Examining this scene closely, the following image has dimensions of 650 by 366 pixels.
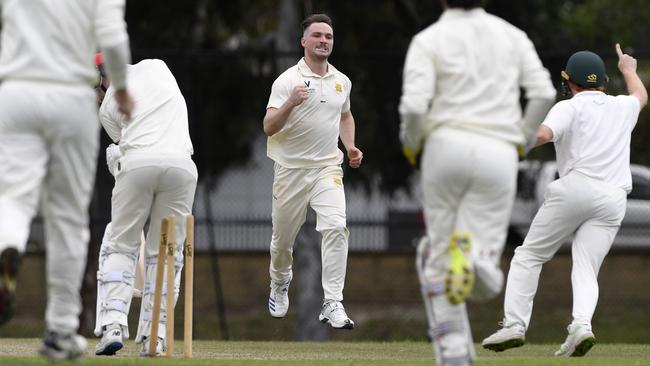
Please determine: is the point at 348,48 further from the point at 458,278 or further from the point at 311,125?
the point at 458,278

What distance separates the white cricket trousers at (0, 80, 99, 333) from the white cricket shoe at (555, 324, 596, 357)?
3.76 metres

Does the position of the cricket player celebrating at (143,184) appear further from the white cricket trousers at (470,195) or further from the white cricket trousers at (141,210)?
A: the white cricket trousers at (470,195)

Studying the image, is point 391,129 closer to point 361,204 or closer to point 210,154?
point 361,204

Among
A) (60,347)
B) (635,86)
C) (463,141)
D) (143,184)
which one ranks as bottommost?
(60,347)

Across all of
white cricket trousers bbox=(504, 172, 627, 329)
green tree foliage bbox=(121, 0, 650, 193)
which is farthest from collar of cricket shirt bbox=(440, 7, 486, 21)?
green tree foliage bbox=(121, 0, 650, 193)

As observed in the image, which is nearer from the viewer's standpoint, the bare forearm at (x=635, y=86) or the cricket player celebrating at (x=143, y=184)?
the cricket player celebrating at (x=143, y=184)

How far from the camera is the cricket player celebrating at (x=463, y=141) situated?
23.7 feet

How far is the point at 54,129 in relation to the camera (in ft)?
23.6

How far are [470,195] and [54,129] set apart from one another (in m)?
2.08

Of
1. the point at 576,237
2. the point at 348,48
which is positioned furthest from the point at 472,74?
the point at 348,48

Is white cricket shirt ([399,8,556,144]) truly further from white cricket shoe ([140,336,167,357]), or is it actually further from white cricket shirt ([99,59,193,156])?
white cricket shoe ([140,336,167,357])

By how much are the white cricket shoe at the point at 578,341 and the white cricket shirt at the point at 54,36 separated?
4053mm

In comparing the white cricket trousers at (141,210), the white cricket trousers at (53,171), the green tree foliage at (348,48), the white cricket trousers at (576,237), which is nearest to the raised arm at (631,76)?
the white cricket trousers at (576,237)

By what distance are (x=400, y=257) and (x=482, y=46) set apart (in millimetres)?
10201
